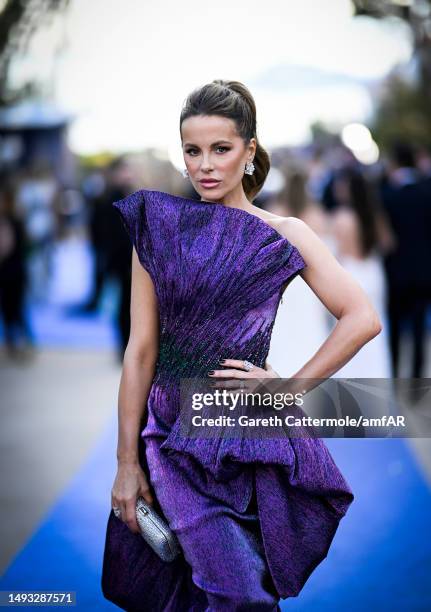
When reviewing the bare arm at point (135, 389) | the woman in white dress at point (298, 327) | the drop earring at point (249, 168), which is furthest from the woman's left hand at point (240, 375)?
the woman in white dress at point (298, 327)

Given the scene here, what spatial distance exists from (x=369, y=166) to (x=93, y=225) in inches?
284

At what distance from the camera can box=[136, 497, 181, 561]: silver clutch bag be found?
102 inches

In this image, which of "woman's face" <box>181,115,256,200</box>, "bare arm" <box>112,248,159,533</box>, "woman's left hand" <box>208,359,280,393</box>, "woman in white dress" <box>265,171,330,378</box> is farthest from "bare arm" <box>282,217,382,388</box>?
"woman in white dress" <box>265,171,330,378</box>

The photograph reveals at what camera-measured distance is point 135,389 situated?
2.69m

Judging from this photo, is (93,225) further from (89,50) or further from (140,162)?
(89,50)

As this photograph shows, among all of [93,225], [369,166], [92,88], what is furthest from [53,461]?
[369,166]

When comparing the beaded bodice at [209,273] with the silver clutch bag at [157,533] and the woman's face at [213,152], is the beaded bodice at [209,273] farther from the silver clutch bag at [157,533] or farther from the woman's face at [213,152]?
the silver clutch bag at [157,533]

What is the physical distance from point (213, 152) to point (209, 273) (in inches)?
13.1

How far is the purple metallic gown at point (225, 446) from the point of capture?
8.34 ft

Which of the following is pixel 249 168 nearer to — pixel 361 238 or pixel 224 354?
pixel 224 354

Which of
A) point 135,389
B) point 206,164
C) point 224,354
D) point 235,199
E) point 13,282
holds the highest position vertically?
point 206,164

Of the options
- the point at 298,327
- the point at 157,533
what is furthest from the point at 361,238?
the point at 157,533

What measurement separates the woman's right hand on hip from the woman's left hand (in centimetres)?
34

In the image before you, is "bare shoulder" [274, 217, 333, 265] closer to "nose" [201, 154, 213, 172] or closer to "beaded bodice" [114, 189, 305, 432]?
"beaded bodice" [114, 189, 305, 432]
